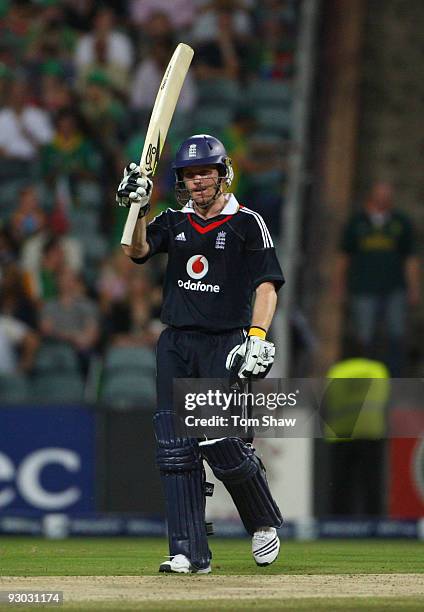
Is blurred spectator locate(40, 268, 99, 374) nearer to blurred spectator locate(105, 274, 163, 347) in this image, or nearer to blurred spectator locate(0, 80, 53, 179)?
blurred spectator locate(105, 274, 163, 347)

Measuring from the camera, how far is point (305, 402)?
7168mm

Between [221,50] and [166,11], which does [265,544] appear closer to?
[221,50]

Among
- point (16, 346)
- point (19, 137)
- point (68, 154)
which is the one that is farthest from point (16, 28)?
point (16, 346)

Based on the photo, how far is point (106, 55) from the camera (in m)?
14.6

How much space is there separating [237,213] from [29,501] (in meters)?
4.45

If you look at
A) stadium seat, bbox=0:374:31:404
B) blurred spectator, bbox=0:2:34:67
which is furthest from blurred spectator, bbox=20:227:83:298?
blurred spectator, bbox=0:2:34:67

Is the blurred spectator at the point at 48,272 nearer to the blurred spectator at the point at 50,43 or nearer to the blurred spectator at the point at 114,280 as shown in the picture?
the blurred spectator at the point at 114,280

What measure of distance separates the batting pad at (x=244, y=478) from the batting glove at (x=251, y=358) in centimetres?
33

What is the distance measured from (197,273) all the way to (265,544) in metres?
1.27

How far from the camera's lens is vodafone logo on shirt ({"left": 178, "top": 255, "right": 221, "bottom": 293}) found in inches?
274

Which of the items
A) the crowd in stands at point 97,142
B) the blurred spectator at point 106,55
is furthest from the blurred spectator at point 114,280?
the blurred spectator at point 106,55

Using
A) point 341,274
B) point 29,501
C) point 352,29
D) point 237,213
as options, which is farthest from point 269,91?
point 237,213

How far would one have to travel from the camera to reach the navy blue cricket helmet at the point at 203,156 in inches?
273

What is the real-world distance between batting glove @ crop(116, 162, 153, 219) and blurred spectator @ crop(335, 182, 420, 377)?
19.6ft
